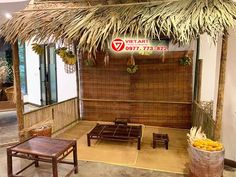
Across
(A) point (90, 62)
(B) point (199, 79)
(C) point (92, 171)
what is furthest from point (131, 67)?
(C) point (92, 171)

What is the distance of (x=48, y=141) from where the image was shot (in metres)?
3.56

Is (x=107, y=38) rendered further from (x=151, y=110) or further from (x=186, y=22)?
(x=151, y=110)

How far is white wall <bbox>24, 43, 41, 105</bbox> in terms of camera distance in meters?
8.17

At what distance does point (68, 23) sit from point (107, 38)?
2.65ft

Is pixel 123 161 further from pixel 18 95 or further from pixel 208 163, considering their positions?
pixel 18 95

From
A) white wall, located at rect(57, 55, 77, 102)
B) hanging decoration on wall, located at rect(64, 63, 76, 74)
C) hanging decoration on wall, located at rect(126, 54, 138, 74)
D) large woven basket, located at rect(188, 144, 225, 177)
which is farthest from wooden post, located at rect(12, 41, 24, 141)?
large woven basket, located at rect(188, 144, 225, 177)

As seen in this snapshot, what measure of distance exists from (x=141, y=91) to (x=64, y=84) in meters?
2.43

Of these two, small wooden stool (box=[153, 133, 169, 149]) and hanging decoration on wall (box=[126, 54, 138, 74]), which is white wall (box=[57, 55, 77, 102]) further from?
small wooden stool (box=[153, 133, 169, 149])

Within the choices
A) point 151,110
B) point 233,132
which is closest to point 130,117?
point 151,110

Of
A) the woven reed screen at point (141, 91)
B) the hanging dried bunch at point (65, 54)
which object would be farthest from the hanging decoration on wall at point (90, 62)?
the hanging dried bunch at point (65, 54)

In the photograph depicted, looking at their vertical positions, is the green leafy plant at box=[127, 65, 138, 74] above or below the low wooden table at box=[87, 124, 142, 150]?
above

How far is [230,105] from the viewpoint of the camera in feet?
12.5

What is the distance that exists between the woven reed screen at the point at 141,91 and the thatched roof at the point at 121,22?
7.24 ft

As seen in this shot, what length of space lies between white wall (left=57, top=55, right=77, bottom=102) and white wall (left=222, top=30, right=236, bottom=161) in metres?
4.18
